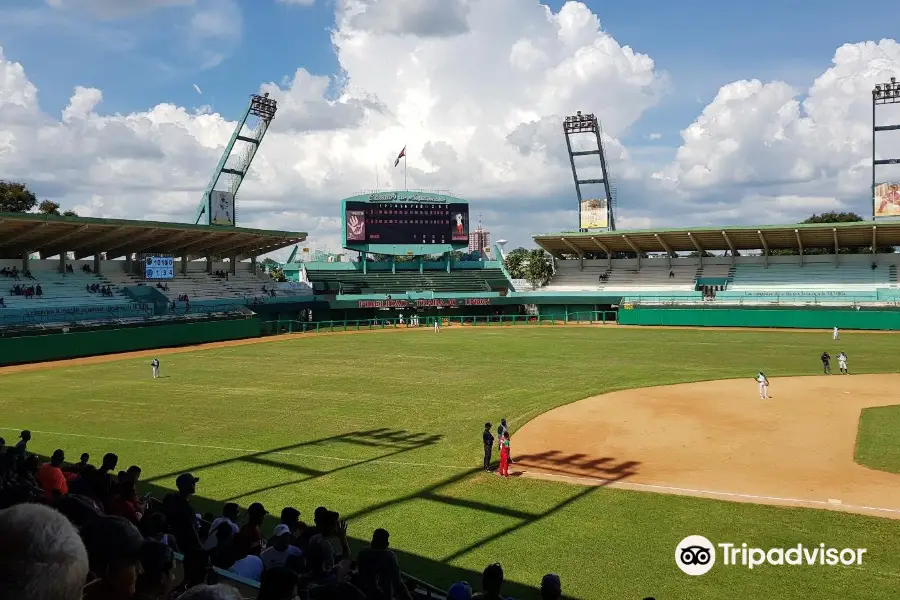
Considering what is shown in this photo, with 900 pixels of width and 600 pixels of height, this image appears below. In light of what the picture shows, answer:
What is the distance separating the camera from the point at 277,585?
3.73m

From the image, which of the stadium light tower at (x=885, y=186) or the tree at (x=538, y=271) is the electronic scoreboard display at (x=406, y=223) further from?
the stadium light tower at (x=885, y=186)

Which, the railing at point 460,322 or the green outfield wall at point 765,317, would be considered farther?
the railing at point 460,322

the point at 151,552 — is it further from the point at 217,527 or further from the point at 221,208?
the point at 221,208

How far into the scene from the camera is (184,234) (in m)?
58.2

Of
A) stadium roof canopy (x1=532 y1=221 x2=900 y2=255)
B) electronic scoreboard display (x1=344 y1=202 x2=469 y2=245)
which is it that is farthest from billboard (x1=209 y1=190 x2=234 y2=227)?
stadium roof canopy (x1=532 y1=221 x2=900 y2=255)

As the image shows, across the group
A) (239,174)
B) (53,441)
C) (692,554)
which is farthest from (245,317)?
(692,554)

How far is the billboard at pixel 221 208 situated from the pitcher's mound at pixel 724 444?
46.6 metres

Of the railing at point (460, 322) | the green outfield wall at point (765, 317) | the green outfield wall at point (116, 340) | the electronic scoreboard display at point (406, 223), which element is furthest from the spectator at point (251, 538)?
the electronic scoreboard display at point (406, 223)

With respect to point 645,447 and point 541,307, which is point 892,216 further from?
point 645,447

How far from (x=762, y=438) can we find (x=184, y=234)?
5128 centimetres

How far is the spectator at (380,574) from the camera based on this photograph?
21.2 ft

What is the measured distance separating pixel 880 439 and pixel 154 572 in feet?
70.1

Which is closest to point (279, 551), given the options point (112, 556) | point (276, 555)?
point (276, 555)

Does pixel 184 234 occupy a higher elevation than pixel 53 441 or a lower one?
higher
